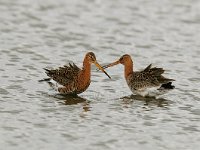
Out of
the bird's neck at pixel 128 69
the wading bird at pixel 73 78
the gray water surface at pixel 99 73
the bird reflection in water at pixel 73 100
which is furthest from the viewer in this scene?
the bird's neck at pixel 128 69

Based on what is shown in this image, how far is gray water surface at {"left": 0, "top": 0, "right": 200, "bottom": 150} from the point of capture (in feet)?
41.7

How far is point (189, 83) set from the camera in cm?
1673

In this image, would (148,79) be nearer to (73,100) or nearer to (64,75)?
(73,100)

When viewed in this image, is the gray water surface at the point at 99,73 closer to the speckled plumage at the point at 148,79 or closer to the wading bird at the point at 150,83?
the wading bird at the point at 150,83

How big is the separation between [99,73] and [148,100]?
2.33 metres

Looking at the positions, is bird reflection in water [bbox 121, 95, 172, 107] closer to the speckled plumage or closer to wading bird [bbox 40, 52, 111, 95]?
the speckled plumage

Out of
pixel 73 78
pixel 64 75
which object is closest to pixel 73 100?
pixel 73 78

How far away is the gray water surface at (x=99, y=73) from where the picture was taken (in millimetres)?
12702

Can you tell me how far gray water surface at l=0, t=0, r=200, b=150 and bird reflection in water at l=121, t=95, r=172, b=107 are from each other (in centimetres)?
2

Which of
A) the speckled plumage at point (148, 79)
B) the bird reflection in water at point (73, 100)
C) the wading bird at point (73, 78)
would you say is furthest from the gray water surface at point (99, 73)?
the speckled plumage at point (148, 79)

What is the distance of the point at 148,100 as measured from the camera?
15695mm

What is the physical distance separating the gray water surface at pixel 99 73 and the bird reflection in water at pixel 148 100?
0.02 meters

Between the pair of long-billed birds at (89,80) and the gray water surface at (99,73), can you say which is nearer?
the gray water surface at (99,73)

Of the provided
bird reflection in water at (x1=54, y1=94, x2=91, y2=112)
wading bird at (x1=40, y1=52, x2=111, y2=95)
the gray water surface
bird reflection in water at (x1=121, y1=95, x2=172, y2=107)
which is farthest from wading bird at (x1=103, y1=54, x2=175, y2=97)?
bird reflection in water at (x1=54, y1=94, x2=91, y2=112)
